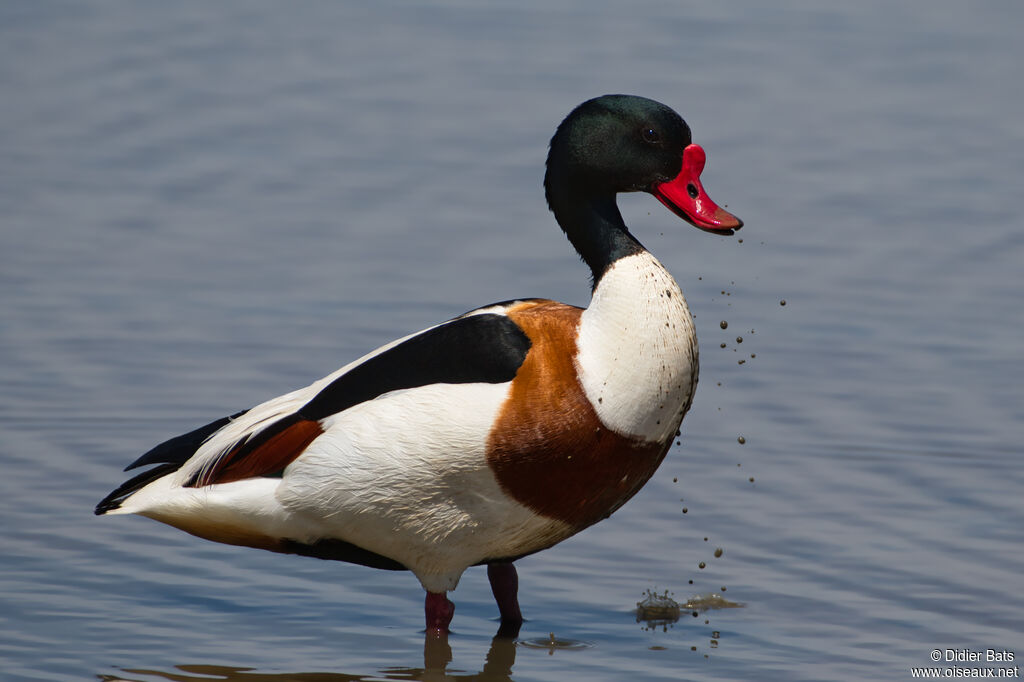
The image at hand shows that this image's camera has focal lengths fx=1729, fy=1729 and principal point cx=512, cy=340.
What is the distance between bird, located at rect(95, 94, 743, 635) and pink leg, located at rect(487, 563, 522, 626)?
0.23 m

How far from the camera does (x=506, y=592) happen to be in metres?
6.37

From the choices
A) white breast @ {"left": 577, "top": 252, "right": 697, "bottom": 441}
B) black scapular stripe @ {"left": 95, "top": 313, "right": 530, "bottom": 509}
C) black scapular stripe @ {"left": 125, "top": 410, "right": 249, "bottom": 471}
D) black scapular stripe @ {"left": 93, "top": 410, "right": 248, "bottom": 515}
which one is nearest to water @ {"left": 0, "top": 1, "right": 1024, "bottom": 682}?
black scapular stripe @ {"left": 93, "top": 410, "right": 248, "bottom": 515}

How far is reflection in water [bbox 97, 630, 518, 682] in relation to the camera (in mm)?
5848

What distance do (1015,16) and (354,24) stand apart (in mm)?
5944

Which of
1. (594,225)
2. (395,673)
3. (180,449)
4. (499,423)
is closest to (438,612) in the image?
(395,673)

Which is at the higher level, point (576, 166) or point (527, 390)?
point (576, 166)

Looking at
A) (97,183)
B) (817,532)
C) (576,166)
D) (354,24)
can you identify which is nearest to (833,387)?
(817,532)

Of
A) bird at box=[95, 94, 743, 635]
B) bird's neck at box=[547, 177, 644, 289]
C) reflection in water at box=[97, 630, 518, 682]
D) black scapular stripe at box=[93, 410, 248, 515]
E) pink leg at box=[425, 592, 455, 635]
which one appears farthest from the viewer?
black scapular stripe at box=[93, 410, 248, 515]

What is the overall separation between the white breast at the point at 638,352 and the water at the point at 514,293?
983 millimetres

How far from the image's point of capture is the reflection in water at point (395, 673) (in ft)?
19.2

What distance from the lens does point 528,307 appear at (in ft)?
19.8

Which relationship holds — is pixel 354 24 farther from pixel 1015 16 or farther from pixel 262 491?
pixel 262 491

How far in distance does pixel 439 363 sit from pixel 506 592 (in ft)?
3.34

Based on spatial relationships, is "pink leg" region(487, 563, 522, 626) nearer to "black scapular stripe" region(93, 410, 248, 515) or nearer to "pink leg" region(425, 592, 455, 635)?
"pink leg" region(425, 592, 455, 635)
